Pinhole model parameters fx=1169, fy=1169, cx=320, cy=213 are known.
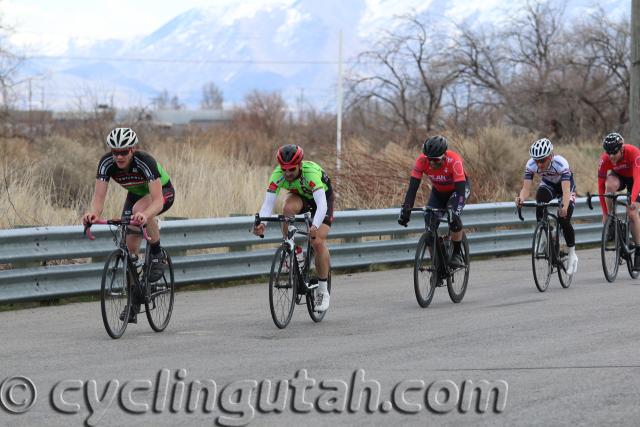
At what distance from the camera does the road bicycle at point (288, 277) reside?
1055 centimetres

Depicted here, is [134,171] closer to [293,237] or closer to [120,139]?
[120,139]

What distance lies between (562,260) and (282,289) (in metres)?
4.67

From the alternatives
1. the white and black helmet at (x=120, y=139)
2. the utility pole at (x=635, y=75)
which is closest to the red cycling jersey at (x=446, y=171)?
the white and black helmet at (x=120, y=139)

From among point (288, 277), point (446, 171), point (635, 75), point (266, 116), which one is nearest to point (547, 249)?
point (446, 171)

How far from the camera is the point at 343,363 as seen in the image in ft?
28.4

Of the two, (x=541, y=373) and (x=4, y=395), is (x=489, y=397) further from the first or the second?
(x=4, y=395)

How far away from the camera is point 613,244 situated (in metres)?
14.9

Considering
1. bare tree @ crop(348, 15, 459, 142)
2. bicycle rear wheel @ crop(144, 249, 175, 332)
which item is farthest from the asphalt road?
bare tree @ crop(348, 15, 459, 142)

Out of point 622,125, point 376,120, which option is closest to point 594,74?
point 622,125

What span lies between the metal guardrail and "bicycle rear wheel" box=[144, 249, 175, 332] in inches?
90.0

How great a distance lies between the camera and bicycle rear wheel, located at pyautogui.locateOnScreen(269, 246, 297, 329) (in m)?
10.6

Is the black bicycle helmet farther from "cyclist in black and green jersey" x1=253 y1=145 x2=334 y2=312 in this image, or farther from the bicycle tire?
the bicycle tire

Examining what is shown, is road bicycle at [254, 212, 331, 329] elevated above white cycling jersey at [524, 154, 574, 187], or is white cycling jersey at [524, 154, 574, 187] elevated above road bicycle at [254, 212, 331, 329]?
white cycling jersey at [524, 154, 574, 187]

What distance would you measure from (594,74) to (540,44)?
19.8 feet
